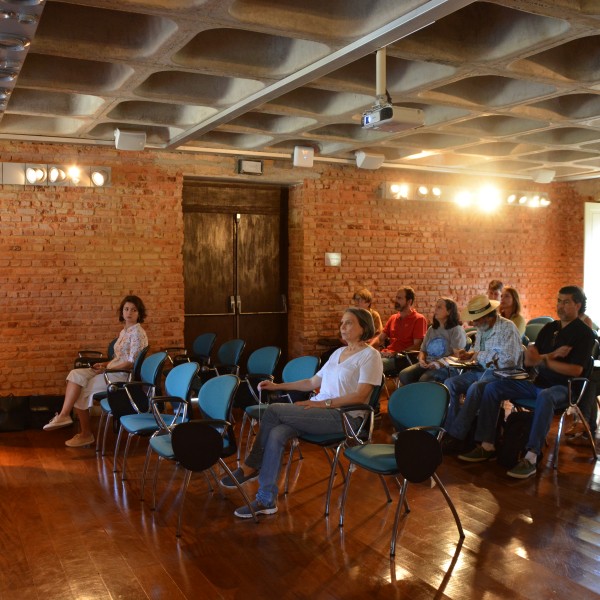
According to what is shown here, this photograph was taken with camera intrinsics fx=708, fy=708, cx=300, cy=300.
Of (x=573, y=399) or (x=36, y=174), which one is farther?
(x=36, y=174)

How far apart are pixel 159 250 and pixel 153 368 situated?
258 cm

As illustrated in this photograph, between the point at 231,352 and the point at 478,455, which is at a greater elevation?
the point at 231,352

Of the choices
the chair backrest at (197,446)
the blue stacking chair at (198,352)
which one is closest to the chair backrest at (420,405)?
the chair backrest at (197,446)

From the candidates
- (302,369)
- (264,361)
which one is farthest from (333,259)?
(302,369)

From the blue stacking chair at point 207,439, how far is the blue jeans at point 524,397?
2460 millimetres

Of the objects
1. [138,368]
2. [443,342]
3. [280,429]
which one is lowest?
[280,429]

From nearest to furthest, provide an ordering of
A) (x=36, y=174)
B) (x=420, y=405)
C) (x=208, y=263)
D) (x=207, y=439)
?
(x=207, y=439) → (x=420, y=405) → (x=36, y=174) → (x=208, y=263)

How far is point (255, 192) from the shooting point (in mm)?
9477

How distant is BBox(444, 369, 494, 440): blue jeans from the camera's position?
632 cm

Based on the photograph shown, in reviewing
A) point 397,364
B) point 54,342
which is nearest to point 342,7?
point 397,364

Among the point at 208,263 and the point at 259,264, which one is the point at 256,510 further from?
the point at 259,264

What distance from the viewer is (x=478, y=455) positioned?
20.4 feet

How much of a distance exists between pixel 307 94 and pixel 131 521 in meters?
4.23

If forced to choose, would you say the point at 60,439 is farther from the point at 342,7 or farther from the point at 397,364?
the point at 342,7
